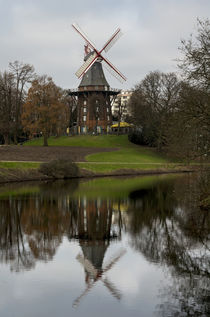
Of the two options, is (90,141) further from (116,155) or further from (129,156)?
(129,156)

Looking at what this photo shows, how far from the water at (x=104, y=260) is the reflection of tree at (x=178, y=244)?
0.09 feet

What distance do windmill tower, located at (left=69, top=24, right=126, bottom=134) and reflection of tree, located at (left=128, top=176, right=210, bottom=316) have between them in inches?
2299

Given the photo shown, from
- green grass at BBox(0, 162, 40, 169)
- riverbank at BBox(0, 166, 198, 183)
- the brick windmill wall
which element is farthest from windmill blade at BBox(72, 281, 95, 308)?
the brick windmill wall

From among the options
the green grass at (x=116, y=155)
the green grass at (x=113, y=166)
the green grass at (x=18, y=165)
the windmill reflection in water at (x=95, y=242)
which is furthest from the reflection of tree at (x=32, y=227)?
the green grass at (x=113, y=166)

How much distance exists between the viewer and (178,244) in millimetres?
16609

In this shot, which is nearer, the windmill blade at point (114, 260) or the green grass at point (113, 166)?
the windmill blade at point (114, 260)

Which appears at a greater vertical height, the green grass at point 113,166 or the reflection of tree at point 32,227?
the reflection of tree at point 32,227

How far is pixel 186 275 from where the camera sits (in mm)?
12719

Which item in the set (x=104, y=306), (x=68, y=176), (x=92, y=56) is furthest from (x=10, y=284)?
(x=92, y=56)

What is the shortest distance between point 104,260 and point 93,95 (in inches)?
2907

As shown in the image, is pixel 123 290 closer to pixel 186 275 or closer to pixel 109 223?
pixel 186 275

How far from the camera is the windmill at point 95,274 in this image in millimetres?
11330

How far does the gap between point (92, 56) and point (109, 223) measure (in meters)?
65.5

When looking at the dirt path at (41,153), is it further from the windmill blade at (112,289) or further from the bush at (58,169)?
the windmill blade at (112,289)
